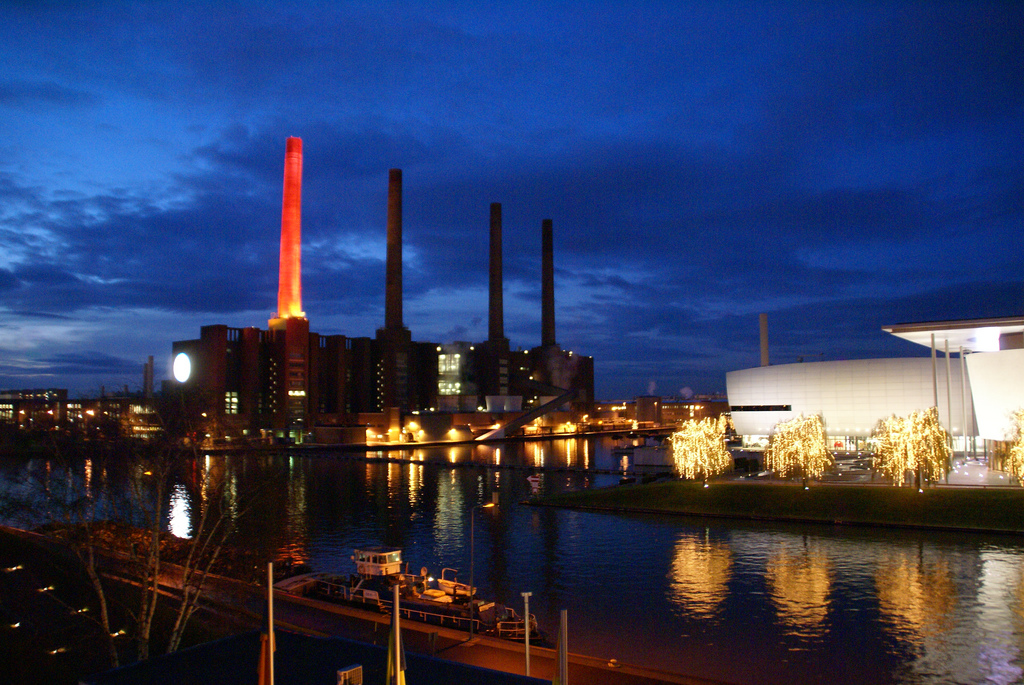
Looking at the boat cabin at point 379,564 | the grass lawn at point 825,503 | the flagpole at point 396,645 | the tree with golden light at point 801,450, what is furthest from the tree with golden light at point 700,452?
the flagpole at point 396,645

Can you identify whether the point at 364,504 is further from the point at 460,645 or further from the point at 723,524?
the point at 460,645

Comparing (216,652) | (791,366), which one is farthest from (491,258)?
(216,652)

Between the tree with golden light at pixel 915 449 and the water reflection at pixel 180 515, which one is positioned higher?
the tree with golden light at pixel 915 449

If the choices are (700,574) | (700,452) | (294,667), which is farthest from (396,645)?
(700,452)

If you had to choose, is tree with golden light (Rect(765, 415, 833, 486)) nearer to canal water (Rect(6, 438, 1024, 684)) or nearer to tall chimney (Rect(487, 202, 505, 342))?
canal water (Rect(6, 438, 1024, 684))

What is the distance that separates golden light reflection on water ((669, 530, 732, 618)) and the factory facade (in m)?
95.6

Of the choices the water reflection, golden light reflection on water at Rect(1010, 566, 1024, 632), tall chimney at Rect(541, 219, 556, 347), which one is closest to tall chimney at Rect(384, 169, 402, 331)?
tall chimney at Rect(541, 219, 556, 347)

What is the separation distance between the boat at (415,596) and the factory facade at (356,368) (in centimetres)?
9524

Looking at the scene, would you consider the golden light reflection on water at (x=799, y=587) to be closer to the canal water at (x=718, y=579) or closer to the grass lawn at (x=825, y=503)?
the canal water at (x=718, y=579)

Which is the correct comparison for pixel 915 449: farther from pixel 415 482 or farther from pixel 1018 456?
pixel 415 482

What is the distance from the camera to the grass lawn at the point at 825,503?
42.5 m

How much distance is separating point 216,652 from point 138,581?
12.2 m

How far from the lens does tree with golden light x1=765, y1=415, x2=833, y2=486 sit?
5288cm

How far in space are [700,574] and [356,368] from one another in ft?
435
